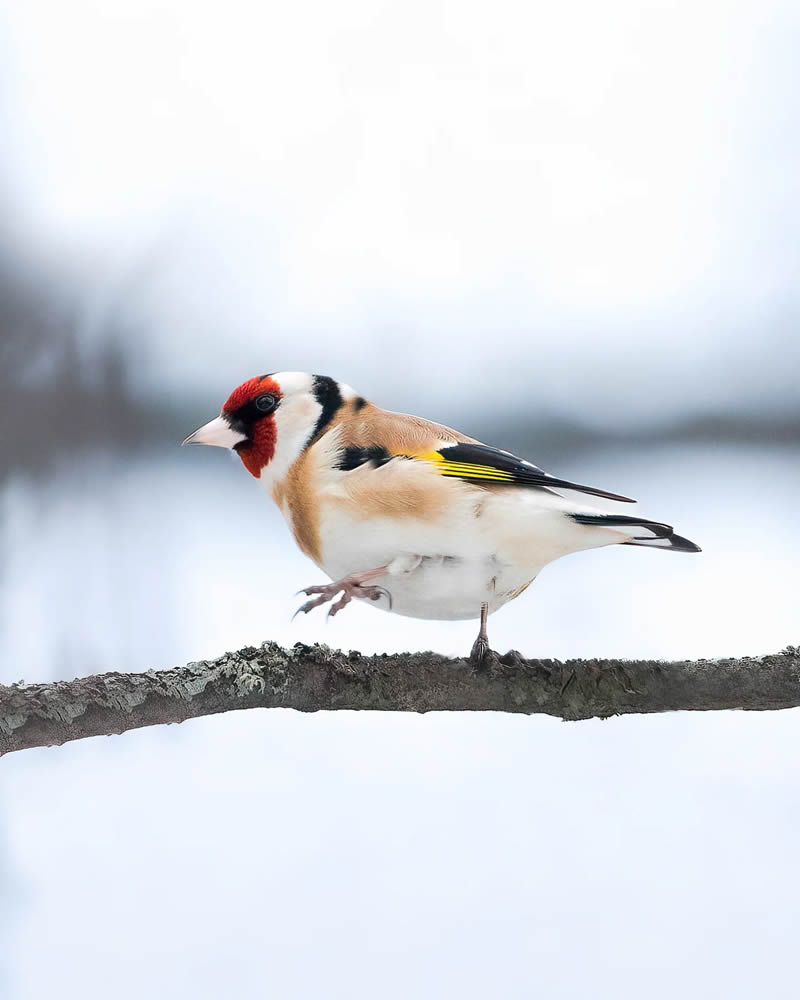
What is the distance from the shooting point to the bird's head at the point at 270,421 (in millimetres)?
569

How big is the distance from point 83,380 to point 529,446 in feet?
1.33

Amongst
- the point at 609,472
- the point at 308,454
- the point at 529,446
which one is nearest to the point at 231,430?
the point at 308,454

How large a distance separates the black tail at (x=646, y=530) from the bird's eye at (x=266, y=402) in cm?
18

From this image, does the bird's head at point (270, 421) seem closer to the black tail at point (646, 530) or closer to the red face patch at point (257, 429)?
the red face patch at point (257, 429)

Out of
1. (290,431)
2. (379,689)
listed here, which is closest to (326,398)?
(290,431)

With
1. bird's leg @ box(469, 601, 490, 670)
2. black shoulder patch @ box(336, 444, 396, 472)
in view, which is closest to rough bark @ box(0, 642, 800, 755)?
bird's leg @ box(469, 601, 490, 670)

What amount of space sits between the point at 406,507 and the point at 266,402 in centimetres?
11

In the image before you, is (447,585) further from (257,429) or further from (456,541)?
(257,429)

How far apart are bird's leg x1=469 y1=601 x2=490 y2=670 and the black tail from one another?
84mm

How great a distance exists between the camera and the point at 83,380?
35.2 inches

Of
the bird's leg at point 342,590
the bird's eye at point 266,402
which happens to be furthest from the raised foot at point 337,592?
the bird's eye at point 266,402

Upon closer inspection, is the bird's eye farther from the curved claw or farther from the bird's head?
the curved claw

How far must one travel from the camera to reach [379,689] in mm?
566

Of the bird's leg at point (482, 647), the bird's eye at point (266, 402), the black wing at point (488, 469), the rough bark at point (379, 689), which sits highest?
the bird's eye at point (266, 402)
